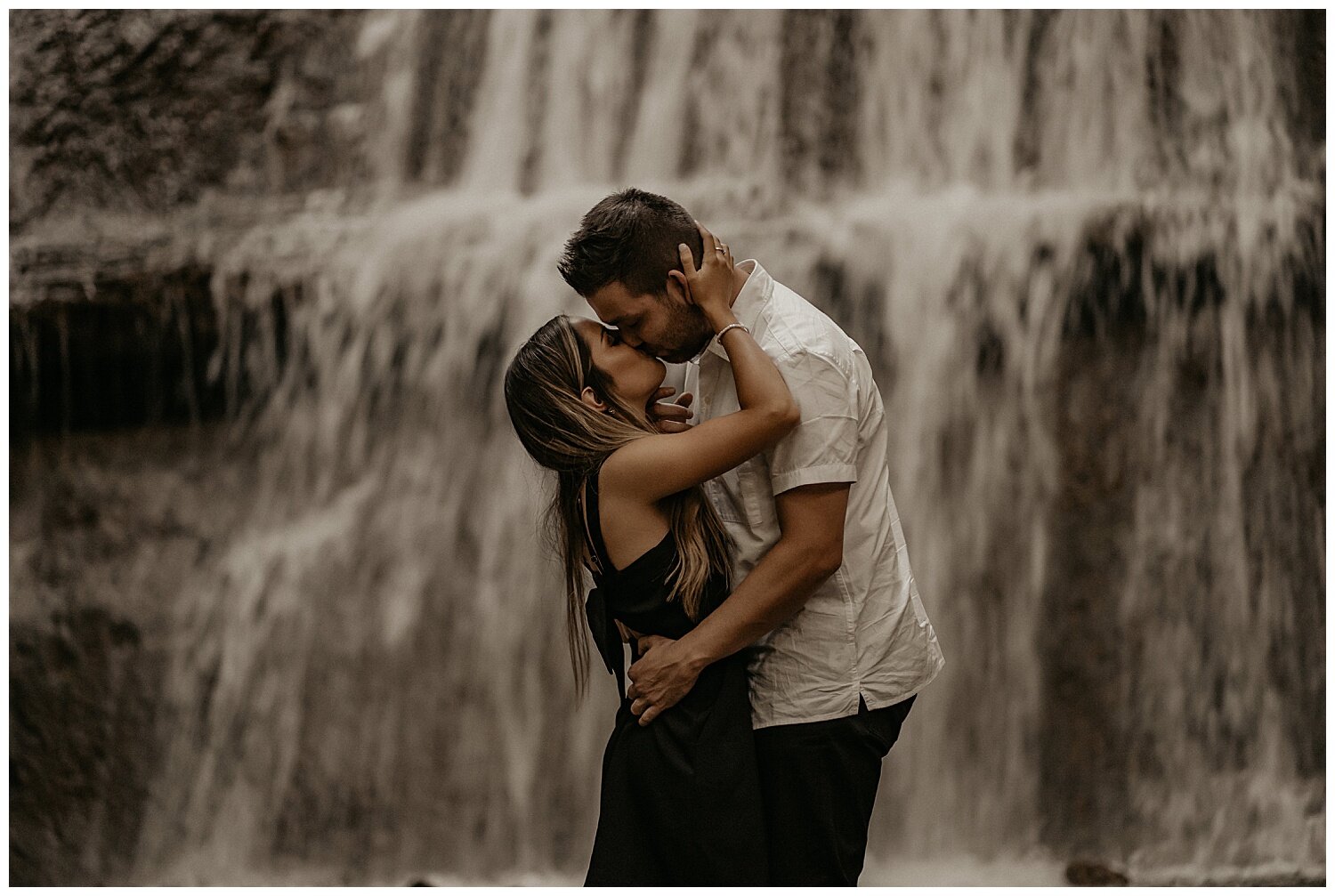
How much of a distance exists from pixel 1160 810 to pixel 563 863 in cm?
179

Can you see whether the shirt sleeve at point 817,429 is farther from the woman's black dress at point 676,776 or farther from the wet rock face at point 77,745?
the wet rock face at point 77,745

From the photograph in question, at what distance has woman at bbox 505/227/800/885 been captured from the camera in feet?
6.34

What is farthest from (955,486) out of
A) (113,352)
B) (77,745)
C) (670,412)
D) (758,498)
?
(77,745)

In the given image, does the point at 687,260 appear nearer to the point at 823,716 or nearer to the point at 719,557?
the point at 719,557

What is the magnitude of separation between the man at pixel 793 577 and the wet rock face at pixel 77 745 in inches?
98.0

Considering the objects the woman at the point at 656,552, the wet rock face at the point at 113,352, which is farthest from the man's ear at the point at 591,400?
the wet rock face at the point at 113,352

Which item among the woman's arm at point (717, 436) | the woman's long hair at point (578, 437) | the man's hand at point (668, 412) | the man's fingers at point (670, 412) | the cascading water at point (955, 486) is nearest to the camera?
the woman's arm at point (717, 436)

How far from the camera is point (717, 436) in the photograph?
189 centimetres

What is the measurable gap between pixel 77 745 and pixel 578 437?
2.71m

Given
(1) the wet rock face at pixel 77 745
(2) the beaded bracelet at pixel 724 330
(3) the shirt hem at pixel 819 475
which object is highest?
(2) the beaded bracelet at pixel 724 330

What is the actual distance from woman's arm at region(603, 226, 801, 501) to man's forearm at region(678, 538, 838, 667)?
0.17 metres

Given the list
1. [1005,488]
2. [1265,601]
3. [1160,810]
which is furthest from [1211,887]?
→ [1005,488]

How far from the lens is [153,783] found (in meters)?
3.82

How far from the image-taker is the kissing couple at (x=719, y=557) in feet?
6.32
